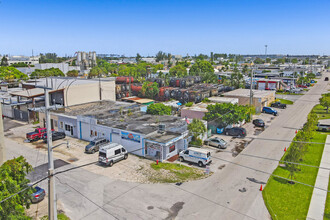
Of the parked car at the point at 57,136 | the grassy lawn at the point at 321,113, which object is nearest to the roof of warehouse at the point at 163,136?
the parked car at the point at 57,136

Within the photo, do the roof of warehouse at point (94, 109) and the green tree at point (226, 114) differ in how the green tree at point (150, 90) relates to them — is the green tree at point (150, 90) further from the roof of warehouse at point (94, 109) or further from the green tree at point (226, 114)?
the green tree at point (226, 114)

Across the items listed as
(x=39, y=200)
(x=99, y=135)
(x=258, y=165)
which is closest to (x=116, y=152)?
(x=99, y=135)

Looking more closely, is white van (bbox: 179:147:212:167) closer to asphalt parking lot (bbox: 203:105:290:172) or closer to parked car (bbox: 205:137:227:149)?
asphalt parking lot (bbox: 203:105:290:172)

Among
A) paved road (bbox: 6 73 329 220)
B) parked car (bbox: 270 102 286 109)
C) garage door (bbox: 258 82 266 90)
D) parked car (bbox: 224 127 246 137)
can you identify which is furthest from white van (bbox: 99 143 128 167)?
garage door (bbox: 258 82 266 90)

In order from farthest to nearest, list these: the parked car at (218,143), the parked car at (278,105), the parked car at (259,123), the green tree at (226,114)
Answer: the parked car at (278,105) < the parked car at (259,123) < the green tree at (226,114) < the parked car at (218,143)

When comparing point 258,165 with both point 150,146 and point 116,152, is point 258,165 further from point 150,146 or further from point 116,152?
Answer: point 116,152

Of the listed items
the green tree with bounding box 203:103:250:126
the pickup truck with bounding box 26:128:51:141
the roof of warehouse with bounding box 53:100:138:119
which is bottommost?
the pickup truck with bounding box 26:128:51:141

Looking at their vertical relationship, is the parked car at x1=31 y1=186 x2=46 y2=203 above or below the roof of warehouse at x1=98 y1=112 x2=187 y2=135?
below
